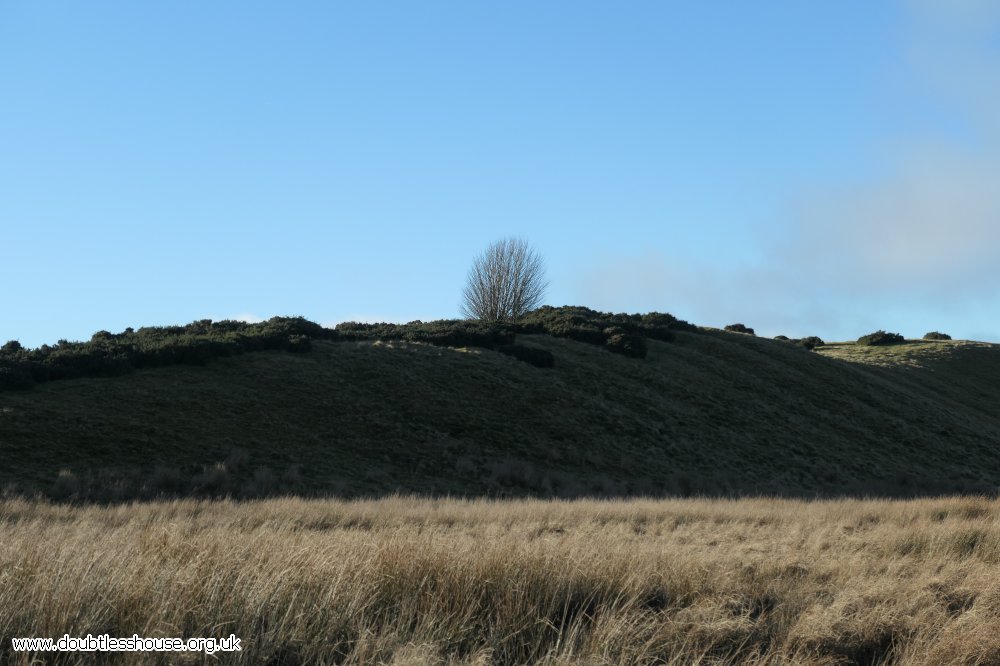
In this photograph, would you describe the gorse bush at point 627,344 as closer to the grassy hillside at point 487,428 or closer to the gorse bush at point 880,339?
the grassy hillside at point 487,428

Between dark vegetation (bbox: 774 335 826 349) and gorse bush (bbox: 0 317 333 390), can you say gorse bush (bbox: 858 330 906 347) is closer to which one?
dark vegetation (bbox: 774 335 826 349)

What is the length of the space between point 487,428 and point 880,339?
53418 mm

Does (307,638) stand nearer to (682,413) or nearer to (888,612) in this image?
(888,612)

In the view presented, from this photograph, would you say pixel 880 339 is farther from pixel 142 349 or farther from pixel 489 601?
pixel 489 601

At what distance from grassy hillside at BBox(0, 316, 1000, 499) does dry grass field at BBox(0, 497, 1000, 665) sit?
10.9 metres

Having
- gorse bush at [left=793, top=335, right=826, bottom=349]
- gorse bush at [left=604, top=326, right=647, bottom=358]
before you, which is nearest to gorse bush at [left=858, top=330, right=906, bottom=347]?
gorse bush at [left=793, top=335, right=826, bottom=349]

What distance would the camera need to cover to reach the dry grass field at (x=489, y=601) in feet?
20.8

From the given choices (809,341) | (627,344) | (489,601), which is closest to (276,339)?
(627,344)

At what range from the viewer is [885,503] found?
60.8ft

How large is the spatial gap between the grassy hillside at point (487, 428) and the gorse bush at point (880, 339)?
25818 millimetres

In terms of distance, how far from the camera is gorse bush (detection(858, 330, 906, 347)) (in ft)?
230

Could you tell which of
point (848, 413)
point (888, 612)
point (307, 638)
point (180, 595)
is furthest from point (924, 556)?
point (848, 413)

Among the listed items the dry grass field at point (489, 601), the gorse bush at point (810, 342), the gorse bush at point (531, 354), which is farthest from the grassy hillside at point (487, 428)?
the gorse bush at point (810, 342)

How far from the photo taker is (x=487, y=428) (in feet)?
92.2
